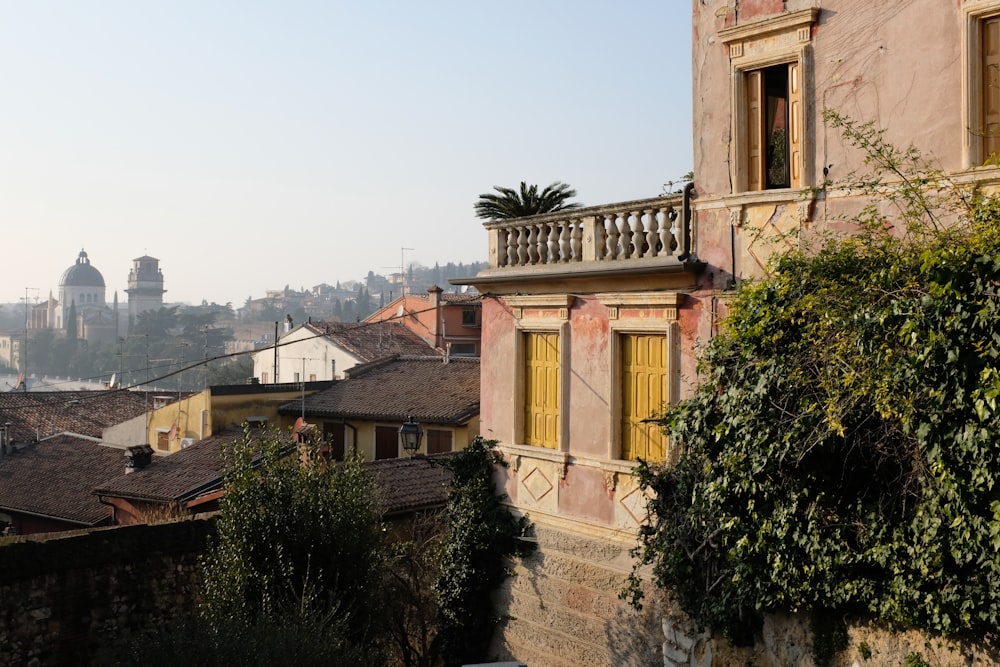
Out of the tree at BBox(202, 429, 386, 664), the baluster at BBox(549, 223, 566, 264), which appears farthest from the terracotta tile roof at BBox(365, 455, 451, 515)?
the baluster at BBox(549, 223, 566, 264)

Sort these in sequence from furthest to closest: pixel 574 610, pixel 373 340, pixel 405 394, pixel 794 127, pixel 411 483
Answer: pixel 373 340 → pixel 405 394 → pixel 411 483 → pixel 574 610 → pixel 794 127

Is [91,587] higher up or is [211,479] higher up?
[211,479]

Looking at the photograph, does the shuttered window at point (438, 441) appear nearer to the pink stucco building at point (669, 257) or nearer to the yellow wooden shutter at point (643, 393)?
the pink stucco building at point (669, 257)

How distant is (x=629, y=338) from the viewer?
13.1 meters

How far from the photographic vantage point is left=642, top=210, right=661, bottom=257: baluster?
12.7 m

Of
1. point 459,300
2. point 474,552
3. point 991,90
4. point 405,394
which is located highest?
point 459,300

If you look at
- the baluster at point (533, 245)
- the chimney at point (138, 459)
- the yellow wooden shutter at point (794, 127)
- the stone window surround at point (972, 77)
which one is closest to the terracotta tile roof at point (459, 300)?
the chimney at point (138, 459)

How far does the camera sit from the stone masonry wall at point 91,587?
13.3m

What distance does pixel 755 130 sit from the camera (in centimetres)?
1181

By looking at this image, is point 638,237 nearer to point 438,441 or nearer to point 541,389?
point 541,389

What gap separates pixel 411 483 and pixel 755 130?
11.3 m

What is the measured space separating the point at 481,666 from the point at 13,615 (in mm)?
6109

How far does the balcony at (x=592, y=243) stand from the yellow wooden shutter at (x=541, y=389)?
38.0 inches

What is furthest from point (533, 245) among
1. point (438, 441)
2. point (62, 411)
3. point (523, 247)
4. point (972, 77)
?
point (62, 411)
